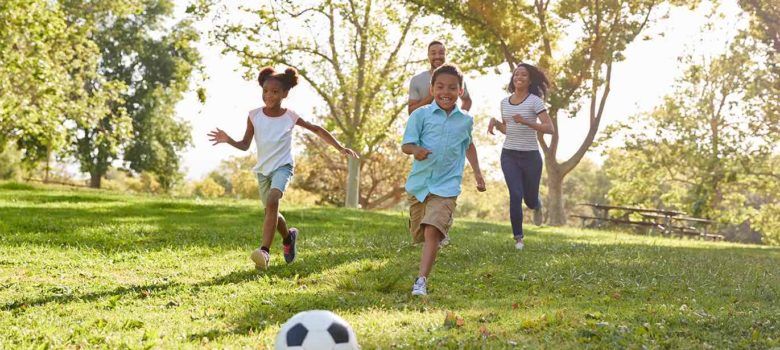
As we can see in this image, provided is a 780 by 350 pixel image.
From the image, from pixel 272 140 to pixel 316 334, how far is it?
13.9 feet

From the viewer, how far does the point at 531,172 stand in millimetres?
10609

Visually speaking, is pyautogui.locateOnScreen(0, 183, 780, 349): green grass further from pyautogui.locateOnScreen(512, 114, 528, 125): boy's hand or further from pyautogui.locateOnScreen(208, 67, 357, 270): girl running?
pyautogui.locateOnScreen(512, 114, 528, 125): boy's hand

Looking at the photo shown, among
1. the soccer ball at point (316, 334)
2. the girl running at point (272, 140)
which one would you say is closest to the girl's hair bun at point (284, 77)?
the girl running at point (272, 140)

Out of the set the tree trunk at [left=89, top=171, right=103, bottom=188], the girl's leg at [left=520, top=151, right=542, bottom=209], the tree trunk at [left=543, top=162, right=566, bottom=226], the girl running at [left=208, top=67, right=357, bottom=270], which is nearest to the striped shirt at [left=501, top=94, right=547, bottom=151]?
the girl's leg at [left=520, top=151, right=542, bottom=209]

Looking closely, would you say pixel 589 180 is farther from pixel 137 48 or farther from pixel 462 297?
pixel 462 297

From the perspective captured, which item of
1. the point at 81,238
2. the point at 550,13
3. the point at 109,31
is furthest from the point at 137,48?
the point at 81,238

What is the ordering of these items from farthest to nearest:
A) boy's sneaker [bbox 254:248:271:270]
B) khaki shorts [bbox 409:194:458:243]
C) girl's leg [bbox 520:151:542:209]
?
girl's leg [bbox 520:151:542:209]
boy's sneaker [bbox 254:248:271:270]
khaki shorts [bbox 409:194:458:243]

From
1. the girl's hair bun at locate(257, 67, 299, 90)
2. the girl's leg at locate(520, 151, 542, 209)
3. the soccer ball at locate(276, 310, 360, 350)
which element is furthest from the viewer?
the girl's leg at locate(520, 151, 542, 209)

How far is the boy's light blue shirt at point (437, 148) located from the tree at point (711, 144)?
2693 cm

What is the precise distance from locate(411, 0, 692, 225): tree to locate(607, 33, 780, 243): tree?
7.05 metres

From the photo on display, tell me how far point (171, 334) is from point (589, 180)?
6969 cm

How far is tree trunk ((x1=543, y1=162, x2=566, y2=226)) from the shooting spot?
2698 cm

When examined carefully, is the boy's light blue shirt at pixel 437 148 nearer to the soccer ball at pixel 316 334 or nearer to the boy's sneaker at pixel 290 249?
the boy's sneaker at pixel 290 249

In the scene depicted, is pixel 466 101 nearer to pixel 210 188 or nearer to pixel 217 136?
pixel 217 136
